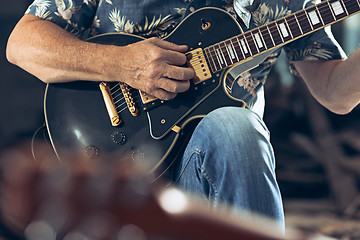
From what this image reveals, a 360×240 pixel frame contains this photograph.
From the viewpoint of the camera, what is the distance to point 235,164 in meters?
0.75

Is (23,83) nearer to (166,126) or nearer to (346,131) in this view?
(166,126)

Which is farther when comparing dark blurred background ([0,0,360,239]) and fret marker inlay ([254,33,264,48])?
dark blurred background ([0,0,360,239])

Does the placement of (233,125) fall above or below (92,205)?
below

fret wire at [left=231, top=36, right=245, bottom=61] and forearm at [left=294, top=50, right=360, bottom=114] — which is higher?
fret wire at [left=231, top=36, right=245, bottom=61]

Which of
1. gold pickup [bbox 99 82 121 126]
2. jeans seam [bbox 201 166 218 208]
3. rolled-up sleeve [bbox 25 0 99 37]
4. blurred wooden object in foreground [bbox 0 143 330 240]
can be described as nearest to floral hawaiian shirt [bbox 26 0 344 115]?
rolled-up sleeve [bbox 25 0 99 37]

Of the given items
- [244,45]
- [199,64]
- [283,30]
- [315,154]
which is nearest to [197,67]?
[199,64]

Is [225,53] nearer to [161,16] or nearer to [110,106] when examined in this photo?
[161,16]

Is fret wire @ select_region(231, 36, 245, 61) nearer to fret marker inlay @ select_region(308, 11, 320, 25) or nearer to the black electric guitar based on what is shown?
the black electric guitar

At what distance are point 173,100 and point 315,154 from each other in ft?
8.07

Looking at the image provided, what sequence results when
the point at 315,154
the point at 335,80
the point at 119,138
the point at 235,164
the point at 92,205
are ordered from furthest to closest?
the point at 315,154
the point at 335,80
the point at 119,138
the point at 235,164
the point at 92,205

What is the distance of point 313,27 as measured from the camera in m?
1.04

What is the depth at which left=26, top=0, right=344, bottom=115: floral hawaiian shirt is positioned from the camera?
105 cm

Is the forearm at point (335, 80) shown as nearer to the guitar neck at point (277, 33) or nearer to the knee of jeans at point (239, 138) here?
the guitar neck at point (277, 33)

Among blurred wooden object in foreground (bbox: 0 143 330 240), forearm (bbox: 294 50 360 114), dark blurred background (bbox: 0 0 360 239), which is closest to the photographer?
blurred wooden object in foreground (bbox: 0 143 330 240)
